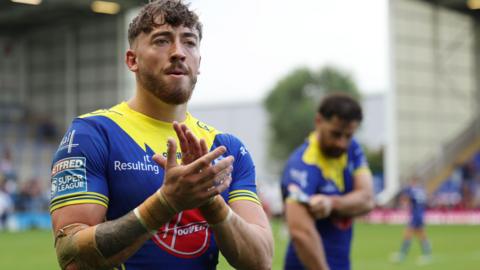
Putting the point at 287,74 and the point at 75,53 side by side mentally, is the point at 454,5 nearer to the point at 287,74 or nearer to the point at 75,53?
the point at 75,53

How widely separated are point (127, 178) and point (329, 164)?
108 inches

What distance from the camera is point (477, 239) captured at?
2447 centimetres

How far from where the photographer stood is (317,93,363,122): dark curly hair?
5.40m

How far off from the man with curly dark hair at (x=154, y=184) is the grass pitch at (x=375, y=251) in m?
12.4

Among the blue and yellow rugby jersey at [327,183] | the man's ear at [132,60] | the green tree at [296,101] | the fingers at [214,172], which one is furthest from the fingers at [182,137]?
the green tree at [296,101]

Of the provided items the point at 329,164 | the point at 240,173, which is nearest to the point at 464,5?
the point at 329,164

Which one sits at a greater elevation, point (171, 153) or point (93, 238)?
point (171, 153)

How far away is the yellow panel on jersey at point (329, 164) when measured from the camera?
5.54 meters

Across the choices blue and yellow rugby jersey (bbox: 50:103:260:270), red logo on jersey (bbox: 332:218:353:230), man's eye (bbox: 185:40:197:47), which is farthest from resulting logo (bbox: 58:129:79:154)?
red logo on jersey (bbox: 332:218:353:230)

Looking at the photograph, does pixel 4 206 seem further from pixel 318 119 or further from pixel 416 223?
pixel 318 119

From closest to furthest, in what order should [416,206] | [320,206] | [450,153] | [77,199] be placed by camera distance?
[77,199], [320,206], [416,206], [450,153]

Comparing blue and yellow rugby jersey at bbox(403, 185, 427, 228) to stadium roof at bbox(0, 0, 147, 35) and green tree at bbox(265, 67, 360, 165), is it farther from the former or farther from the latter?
green tree at bbox(265, 67, 360, 165)

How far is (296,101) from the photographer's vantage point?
205 ft

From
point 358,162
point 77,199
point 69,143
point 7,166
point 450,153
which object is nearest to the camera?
point 77,199
